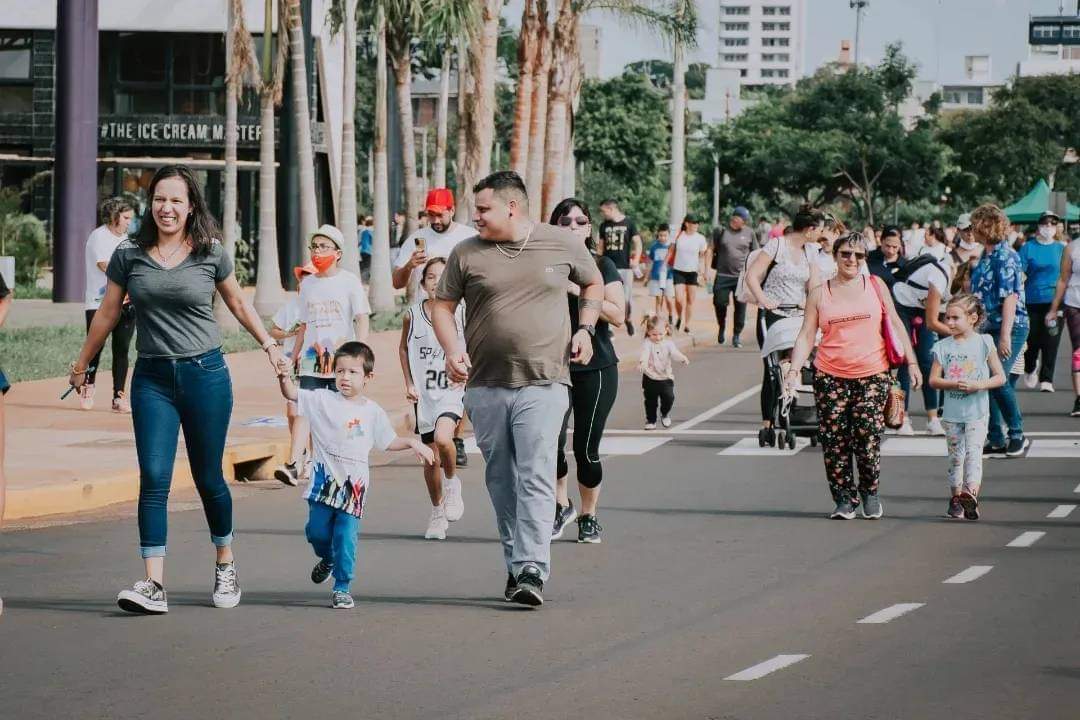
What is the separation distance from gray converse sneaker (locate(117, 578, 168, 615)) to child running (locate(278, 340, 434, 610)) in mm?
711

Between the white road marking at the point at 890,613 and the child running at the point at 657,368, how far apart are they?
8413 millimetres

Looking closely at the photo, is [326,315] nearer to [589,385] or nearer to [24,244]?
[589,385]

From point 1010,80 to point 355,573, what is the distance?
8502 cm

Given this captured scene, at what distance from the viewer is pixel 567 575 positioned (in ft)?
31.6

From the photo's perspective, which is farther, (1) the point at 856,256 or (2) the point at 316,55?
(2) the point at 316,55

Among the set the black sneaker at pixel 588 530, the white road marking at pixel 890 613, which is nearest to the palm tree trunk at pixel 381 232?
the black sneaker at pixel 588 530

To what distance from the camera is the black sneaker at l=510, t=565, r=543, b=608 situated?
8508mm

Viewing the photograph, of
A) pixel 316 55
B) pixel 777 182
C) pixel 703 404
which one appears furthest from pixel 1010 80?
pixel 703 404

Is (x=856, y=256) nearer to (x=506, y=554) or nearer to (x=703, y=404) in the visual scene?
(x=506, y=554)

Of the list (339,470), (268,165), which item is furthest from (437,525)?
(268,165)

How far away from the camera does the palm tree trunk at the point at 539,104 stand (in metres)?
33.3

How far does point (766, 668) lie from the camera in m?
7.26

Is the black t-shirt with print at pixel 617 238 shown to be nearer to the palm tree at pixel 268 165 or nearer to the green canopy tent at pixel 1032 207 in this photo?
the palm tree at pixel 268 165

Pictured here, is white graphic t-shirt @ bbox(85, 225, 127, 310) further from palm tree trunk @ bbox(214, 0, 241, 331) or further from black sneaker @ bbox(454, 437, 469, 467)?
palm tree trunk @ bbox(214, 0, 241, 331)
